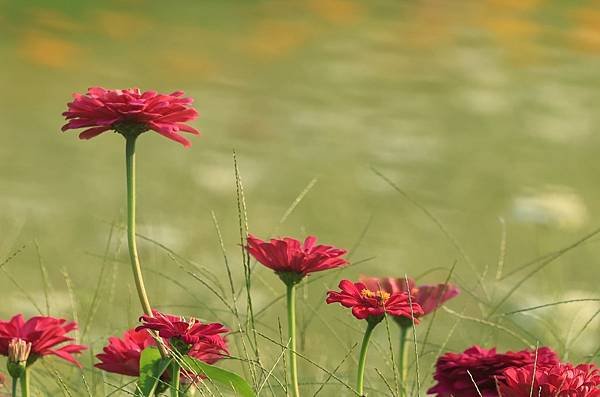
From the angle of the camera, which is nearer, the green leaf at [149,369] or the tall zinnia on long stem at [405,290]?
the green leaf at [149,369]

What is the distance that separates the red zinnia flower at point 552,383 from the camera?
765mm

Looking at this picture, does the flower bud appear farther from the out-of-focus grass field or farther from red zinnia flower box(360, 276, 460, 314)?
the out-of-focus grass field

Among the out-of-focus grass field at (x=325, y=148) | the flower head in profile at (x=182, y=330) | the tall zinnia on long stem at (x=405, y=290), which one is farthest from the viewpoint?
the out-of-focus grass field at (x=325, y=148)

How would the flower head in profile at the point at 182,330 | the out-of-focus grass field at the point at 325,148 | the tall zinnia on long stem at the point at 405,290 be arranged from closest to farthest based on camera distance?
1. the flower head in profile at the point at 182,330
2. the tall zinnia on long stem at the point at 405,290
3. the out-of-focus grass field at the point at 325,148

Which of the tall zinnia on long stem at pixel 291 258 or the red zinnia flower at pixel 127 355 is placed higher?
the tall zinnia on long stem at pixel 291 258

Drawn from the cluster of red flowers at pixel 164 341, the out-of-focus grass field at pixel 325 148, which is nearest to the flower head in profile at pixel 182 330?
the cluster of red flowers at pixel 164 341

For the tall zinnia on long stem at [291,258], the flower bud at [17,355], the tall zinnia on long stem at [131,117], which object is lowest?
the flower bud at [17,355]

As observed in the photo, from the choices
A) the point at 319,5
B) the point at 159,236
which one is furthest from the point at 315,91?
the point at 159,236

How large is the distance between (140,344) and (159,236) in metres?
0.99

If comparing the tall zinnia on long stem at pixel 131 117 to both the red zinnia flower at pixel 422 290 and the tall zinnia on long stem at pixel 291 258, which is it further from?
the red zinnia flower at pixel 422 290

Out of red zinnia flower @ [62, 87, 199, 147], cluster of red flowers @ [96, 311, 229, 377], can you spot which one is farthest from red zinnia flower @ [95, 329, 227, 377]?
red zinnia flower @ [62, 87, 199, 147]

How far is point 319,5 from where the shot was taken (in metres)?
3.62

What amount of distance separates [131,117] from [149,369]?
0.50ft

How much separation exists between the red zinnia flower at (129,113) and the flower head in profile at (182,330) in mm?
107
